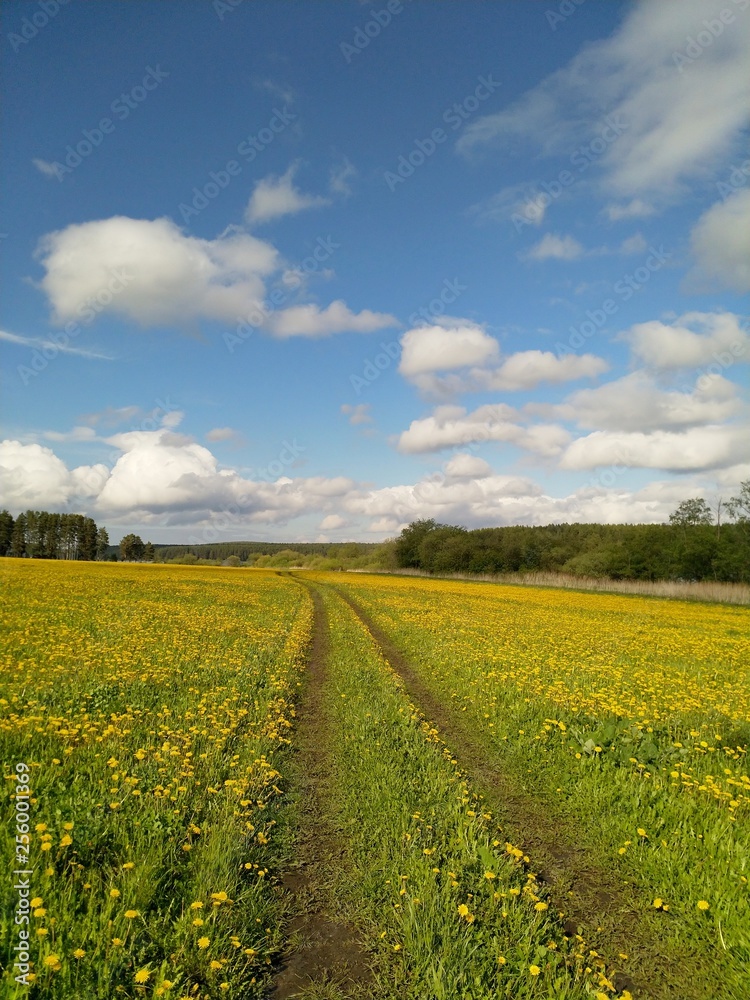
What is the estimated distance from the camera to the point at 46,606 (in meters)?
20.0

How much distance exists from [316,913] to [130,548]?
495ft

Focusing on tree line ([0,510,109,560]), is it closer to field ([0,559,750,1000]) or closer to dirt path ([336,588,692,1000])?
field ([0,559,750,1000])

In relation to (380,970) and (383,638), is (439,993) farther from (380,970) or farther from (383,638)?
(383,638)

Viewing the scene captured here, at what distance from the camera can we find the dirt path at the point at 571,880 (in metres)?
4.16

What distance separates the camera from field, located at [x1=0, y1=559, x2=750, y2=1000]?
3.86 m

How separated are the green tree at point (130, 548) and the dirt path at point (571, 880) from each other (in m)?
147

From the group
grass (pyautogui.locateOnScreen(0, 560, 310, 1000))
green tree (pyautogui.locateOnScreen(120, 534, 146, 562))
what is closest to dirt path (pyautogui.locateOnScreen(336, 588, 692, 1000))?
grass (pyautogui.locateOnScreen(0, 560, 310, 1000))

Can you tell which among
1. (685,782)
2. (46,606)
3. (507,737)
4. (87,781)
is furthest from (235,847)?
Answer: (46,606)

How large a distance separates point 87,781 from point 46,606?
56.0 ft

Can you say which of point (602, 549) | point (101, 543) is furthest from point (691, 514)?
point (101, 543)

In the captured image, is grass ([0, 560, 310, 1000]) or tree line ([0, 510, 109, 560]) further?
tree line ([0, 510, 109, 560])

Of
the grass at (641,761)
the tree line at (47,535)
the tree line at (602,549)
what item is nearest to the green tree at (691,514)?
the tree line at (602,549)

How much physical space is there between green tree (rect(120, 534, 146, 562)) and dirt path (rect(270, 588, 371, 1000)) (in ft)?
478

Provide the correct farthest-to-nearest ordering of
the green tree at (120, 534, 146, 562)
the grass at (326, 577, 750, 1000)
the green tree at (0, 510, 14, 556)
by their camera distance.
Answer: the green tree at (120, 534, 146, 562) < the green tree at (0, 510, 14, 556) < the grass at (326, 577, 750, 1000)
